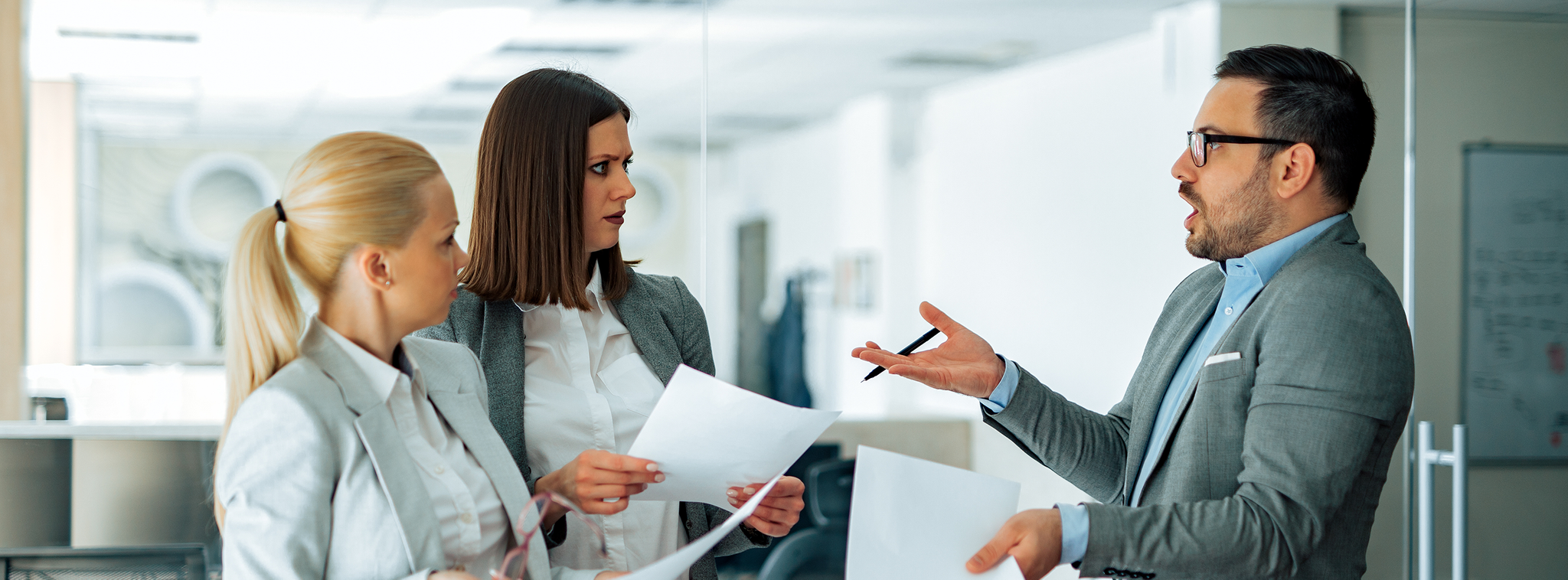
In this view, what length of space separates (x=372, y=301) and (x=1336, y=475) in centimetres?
108

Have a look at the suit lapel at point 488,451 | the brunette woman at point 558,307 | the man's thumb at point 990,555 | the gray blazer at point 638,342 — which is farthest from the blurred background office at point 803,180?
the man's thumb at point 990,555

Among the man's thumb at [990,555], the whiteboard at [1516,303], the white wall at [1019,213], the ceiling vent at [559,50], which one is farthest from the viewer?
the ceiling vent at [559,50]

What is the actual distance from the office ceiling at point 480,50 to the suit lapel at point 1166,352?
2.34 meters

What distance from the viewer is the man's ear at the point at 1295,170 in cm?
147

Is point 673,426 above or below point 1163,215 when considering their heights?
below

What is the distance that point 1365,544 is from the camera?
4.66ft

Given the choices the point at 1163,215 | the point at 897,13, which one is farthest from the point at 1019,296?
the point at 897,13

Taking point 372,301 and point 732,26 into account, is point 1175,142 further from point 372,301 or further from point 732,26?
point 372,301

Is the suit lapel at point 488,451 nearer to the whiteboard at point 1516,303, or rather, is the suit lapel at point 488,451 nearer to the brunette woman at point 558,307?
the brunette woman at point 558,307

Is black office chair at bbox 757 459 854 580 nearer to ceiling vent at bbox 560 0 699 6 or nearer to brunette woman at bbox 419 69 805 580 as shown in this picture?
ceiling vent at bbox 560 0 699 6

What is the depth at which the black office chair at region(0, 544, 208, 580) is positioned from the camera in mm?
2389

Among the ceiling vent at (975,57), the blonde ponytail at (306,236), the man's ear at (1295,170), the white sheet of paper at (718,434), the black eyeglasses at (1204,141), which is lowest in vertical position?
the white sheet of paper at (718,434)

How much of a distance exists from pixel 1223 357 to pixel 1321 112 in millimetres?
352

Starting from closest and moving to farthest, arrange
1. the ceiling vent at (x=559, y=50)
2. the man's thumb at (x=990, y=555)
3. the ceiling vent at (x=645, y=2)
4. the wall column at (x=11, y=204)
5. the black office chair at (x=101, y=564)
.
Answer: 1. the man's thumb at (x=990, y=555)
2. the black office chair at (x=101, y=564)
3. the wall column at (x=11, y=204)
4. the ceiling vent at (x=645, y=2)
5. the ceiling vent at (x=559, y=50)
